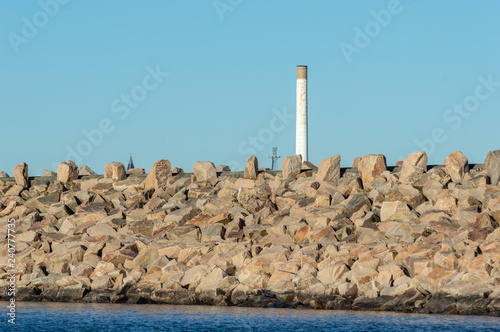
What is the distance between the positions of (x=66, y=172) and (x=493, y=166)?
16.5m

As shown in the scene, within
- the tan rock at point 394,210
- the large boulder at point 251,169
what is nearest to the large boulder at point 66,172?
the large boulder at point 251,169

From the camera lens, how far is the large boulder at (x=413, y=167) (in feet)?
100

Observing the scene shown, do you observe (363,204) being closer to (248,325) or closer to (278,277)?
(278,277)

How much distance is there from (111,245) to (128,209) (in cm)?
418

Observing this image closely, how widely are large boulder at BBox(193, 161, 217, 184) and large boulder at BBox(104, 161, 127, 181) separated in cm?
343

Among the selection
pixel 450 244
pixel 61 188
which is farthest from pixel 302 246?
pixel 61 188

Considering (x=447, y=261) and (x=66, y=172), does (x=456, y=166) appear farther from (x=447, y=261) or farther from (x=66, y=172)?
(x=66, y=172)

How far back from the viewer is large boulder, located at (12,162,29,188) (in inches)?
1487

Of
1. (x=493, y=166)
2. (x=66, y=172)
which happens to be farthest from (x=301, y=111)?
(x=493, y=166)

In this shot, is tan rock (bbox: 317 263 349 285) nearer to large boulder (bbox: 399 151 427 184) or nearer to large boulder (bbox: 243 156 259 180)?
large boulder (bbox: 399 151 427 184)

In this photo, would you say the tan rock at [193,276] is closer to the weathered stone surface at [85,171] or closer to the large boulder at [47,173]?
the weathered stone surface at [85,171]

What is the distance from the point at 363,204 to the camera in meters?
29.4

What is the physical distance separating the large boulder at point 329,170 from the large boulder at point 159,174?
239 inches

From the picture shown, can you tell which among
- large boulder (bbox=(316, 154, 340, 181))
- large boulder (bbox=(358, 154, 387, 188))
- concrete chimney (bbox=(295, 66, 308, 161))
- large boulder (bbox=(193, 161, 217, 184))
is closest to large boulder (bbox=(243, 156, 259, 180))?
large boulder (bbox=(193, 161, 217, 184))
